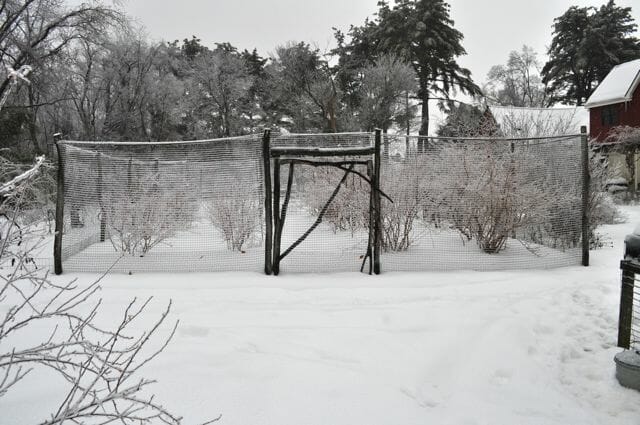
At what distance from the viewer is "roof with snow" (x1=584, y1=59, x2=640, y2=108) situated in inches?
905

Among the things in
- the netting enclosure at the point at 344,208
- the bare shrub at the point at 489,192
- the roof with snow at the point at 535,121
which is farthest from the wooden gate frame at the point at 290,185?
the roof with snow at the point at 535,121

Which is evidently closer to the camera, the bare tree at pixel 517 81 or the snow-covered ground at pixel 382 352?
the snow-covered ground at pixel 382 352

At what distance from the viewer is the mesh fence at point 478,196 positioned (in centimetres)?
631

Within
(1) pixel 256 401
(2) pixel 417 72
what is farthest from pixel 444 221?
(2) pixel 417 72

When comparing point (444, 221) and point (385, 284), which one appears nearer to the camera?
point (385, 284)

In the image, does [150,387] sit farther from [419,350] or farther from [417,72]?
[417,72]

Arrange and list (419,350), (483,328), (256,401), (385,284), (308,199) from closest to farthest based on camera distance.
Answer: (256,401) < (419,350) < (483,328) < (385,284) < (308,199)

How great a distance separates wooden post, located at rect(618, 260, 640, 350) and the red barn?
23.2 meters

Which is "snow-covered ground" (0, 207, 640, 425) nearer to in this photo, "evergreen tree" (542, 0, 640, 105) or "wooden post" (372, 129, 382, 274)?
"wooden post" (372, 129, 382, 274)

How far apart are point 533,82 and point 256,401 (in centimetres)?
→ 4441

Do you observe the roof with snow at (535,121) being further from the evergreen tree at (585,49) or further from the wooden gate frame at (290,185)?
the wooden gate frame at (290,185)

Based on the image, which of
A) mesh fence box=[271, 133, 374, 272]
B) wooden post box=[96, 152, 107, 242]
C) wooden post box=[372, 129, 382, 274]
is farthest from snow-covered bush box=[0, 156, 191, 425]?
wooden post box=[372, 129, 382, 274]

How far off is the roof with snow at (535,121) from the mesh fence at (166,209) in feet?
32.7

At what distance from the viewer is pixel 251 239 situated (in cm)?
690
